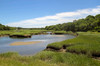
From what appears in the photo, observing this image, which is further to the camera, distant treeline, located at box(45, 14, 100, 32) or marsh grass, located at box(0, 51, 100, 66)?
distant treeline, located at box(45, 14, 100, 32)

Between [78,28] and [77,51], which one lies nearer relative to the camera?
[77,51]

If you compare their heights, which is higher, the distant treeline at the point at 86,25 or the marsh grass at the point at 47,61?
the distant treeline at the point at 86,25

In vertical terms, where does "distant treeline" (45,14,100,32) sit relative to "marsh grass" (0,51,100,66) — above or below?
above

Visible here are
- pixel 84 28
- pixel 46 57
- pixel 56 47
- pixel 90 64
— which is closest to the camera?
pixel 90 64

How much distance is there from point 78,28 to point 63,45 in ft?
275

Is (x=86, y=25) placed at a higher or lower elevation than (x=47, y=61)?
higher

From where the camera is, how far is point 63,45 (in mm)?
20000

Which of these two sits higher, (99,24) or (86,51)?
(99,24)

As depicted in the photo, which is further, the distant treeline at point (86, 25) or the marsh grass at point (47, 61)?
the distant treeline at point (86, 25)

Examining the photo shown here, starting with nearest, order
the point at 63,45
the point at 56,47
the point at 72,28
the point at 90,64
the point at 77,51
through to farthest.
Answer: the point at 90,64, the point at 77,51, the point at 56,47, the point at 63,45, the point at 72,28

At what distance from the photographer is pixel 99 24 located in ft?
211

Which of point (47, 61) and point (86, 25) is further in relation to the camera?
point (86, 25)

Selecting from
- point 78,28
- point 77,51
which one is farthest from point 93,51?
point 78,28

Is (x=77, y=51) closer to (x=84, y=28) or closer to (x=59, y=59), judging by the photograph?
(x=59, y=59)
